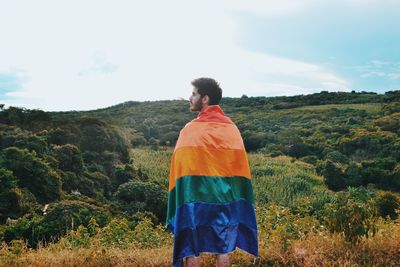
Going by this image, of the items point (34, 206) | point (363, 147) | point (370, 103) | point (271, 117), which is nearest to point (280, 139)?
point (363, 147)

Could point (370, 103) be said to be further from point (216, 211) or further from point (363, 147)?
point (216, 211)

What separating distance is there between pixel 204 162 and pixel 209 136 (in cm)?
23

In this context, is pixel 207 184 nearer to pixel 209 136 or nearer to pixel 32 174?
pixel 209 136

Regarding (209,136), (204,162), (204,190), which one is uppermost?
(209,136)

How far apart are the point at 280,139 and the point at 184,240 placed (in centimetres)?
4320

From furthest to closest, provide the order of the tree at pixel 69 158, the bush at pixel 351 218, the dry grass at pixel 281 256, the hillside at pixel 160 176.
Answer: the tree at pixel 69 158 < the hillside at pixel 160 176 < the bush at pixel 351 218 < the dry grass at pixel 281 256

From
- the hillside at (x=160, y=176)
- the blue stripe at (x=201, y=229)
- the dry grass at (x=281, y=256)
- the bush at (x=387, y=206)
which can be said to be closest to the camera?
the blue stripe at (x=201, y=229)

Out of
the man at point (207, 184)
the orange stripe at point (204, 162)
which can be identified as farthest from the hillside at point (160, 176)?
the orange stripe at point (204, 162)

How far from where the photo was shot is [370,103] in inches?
2655

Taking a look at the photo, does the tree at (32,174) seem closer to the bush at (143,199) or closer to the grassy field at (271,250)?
the bush at (143,199)

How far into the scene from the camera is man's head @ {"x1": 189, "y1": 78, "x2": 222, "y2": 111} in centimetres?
412

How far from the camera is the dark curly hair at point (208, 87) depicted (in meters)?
4.12

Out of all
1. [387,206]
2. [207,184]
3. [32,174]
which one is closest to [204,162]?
[207,184]

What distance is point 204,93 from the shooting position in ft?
13.5
